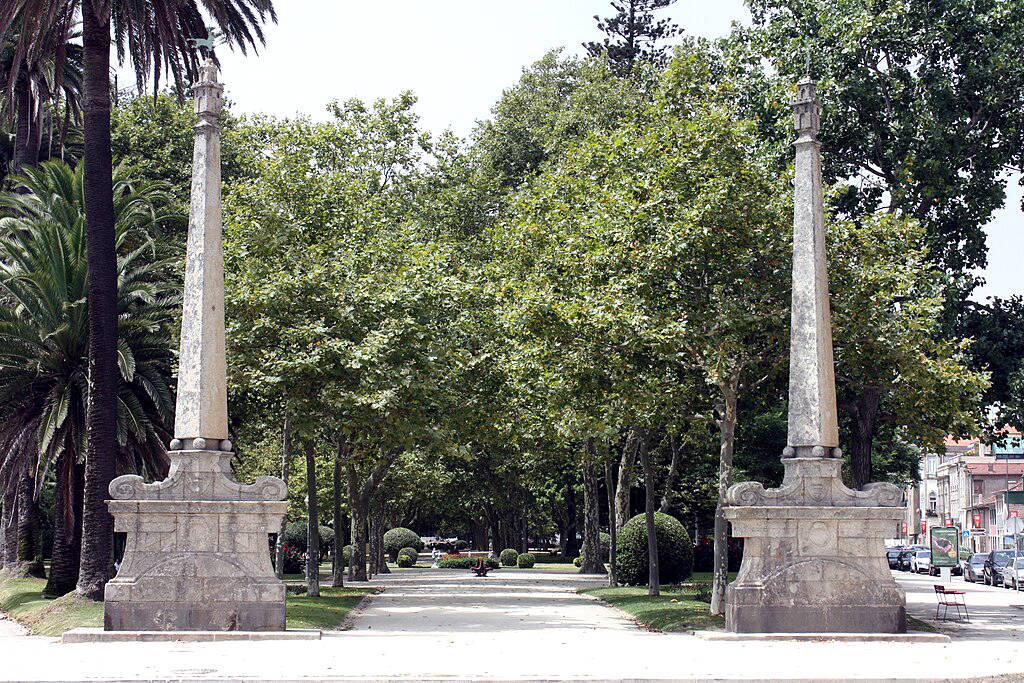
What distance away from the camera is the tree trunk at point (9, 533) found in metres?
40.2

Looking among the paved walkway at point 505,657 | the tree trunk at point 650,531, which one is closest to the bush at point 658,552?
the tree trunk at point 650,531

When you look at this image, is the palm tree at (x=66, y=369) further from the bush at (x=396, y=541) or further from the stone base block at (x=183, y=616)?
the bush at (x=396, y=541)

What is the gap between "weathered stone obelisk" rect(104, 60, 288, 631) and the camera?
20.2 metres

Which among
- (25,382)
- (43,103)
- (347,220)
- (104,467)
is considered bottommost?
(104,467)

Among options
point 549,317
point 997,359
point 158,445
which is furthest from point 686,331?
point 158,445

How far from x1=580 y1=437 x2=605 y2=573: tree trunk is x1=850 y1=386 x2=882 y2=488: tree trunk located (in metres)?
13.4

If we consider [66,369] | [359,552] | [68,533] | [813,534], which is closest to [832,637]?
[813,534]

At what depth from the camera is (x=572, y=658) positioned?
1778cm

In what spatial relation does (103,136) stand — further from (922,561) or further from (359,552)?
(922,561)

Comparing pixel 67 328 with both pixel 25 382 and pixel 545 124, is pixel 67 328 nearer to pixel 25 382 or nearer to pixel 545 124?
pixel 25 382

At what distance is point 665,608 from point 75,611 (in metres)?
12.6

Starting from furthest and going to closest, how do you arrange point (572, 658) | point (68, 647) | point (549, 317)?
1. point (549, 317)
2. point (68, 647)
3. point (572, 658)

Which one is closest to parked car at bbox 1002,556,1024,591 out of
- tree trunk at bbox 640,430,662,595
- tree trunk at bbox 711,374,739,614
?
tree trunk at bbox 640,430,662,595

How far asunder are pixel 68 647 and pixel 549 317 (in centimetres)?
1188
